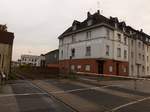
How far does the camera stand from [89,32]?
128 ft

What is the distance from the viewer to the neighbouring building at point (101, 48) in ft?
119

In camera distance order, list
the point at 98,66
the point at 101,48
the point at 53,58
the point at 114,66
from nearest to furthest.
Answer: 1. the point at 101,48
2. the point at 98,66
3. the point at 114,66
4. the point at 53,58

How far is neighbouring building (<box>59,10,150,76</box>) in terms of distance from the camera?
119 feet

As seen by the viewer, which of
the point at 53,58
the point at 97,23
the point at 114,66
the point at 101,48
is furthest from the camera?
the point at 53,58

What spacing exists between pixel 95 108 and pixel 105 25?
91.2 feet

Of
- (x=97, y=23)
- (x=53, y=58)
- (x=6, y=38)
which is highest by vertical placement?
(x=97, y=23)

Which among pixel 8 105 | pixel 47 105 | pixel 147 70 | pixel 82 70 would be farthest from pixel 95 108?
pixel 147 70

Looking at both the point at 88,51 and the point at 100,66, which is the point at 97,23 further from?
the point at 100,66

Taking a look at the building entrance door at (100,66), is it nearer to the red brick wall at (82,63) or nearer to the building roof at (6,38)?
the red brick wall at (82,63)

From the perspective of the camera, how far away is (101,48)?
35.8 metres

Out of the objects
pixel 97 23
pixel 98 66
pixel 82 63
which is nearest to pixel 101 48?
pixel 98 66

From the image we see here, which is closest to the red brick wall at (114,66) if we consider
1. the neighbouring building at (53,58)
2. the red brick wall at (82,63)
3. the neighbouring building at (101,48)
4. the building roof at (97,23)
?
the neighbouring building at (101,48)

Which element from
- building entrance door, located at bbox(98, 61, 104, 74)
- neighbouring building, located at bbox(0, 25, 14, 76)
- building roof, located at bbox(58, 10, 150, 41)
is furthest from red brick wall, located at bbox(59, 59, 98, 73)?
neighbouring building, located at bbox(0, 25, 14, 76)

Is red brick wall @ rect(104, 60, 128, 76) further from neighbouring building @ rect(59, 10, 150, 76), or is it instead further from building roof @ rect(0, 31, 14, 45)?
building roof @ rect(0, 31, 14, 45)
